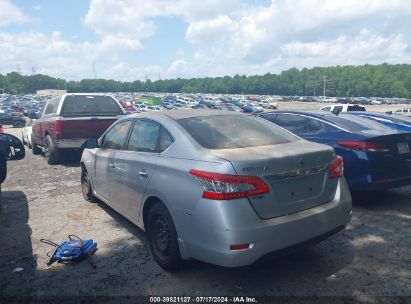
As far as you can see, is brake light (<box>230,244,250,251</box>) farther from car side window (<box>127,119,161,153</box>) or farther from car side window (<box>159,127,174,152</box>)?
car side window (<box>127,119,161,153</box>)

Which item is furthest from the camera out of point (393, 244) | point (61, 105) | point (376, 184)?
point (61, 105)

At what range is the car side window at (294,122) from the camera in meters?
6.41

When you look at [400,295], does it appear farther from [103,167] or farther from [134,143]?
[103,167]

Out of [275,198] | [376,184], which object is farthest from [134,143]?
[376,184]

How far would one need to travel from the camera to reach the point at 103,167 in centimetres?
510

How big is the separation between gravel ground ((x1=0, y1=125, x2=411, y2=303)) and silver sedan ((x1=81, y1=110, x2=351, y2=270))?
1.11 feet

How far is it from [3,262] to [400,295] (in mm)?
4067

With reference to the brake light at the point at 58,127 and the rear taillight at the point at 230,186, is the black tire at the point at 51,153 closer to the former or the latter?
the brake light at the point at 58,127

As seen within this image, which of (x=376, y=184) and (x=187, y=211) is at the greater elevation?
(x=187, y=211)

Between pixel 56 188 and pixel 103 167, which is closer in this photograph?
pixel 103 167

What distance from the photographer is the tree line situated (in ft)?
460

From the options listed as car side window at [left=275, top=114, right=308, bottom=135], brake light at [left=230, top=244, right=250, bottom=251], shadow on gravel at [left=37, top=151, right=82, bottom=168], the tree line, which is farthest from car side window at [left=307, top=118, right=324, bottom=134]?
the tree line

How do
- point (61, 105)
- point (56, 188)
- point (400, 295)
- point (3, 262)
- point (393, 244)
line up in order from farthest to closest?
point (61, 105) → point (56, 188) → point (393, 244) → point (3, 262) → point (400, 295)

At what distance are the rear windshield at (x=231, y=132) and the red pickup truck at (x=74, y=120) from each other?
5856 millimetres
